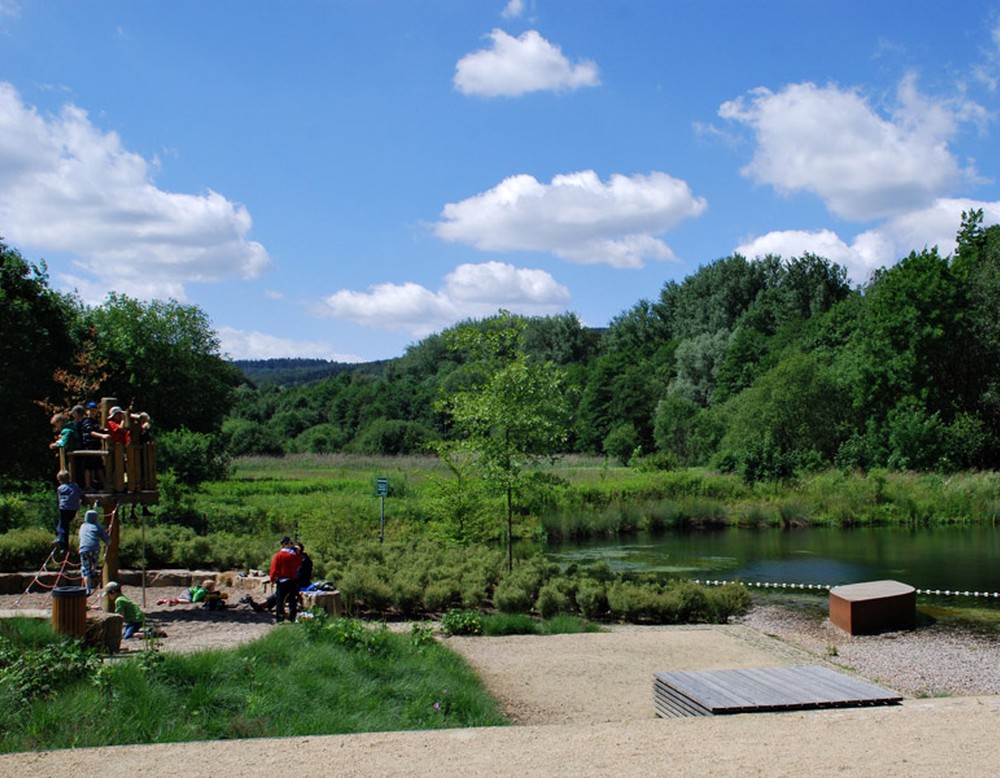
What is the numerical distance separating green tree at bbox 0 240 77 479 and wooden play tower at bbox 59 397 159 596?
48.9 feet

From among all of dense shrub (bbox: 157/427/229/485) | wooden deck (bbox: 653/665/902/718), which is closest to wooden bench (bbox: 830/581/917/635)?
wooden deck (bbox: 653/665/902/718)

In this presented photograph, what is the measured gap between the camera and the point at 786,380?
150 feet

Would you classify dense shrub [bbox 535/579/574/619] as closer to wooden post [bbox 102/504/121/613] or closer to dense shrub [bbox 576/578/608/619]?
dense shrub [bbox 576/578/608/619]

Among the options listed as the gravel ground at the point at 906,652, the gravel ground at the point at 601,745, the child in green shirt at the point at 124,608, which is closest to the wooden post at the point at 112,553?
the child in green shirt at the point at 124,608

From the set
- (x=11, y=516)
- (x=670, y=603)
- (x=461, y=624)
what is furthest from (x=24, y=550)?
(x=670, y=603)

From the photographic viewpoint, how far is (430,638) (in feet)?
35.1

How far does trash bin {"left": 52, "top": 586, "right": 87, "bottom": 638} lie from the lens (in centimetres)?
871

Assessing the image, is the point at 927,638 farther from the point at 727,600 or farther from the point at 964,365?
the point at 964,365

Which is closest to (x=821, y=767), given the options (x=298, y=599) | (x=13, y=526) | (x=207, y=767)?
(x=207, y=767)

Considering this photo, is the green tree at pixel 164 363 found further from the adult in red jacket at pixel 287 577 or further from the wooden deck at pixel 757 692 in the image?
the wooden deck at pixel 757 692

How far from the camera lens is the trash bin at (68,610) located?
28.6 ft

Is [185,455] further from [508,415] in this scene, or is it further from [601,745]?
[601,745]

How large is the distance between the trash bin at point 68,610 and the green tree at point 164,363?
75.2 ft

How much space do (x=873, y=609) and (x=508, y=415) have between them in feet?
23.7
